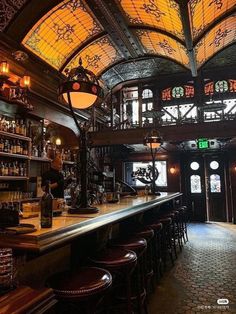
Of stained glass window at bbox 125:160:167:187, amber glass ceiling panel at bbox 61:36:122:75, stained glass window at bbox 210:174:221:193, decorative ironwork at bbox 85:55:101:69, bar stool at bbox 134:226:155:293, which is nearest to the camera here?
bar stool at bbox 134:226:155:293

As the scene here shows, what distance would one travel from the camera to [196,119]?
8.38 m

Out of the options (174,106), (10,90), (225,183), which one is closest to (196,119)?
(174,106)

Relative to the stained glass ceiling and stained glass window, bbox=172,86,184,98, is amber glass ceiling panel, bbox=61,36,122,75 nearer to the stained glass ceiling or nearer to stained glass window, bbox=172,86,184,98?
the stained glass ceiling

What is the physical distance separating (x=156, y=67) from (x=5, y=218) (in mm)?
8884

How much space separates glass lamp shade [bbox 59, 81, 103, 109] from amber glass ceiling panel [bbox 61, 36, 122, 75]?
5.19 metres

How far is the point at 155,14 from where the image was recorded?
20.8 ft

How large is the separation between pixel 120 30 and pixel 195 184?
254 inches

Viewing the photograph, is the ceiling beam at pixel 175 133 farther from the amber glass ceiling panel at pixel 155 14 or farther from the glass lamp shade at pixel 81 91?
the glass lamp shade at pixel 81 91

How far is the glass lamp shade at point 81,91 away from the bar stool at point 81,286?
150 centimetres

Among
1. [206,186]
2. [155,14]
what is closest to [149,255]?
[155,14]

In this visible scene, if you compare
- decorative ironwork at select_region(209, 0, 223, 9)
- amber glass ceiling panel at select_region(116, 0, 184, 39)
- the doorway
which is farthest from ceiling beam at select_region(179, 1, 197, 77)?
the doorway

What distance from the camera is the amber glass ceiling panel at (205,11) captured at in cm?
562

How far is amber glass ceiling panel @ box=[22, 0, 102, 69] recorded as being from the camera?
5.82 m

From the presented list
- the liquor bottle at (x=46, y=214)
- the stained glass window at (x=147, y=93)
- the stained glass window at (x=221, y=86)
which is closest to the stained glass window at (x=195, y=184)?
the stained glass window at (x=221, y=86)
